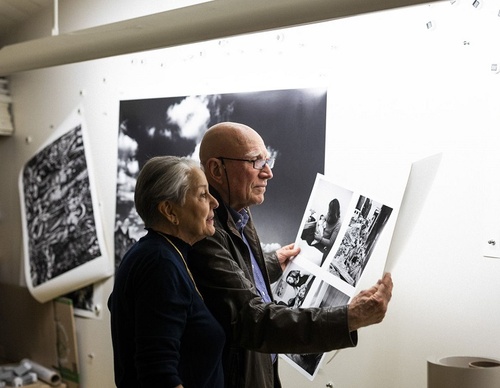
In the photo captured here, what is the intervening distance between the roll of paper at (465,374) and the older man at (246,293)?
1.12 ft

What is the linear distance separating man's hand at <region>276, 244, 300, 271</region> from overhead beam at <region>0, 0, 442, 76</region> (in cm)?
92

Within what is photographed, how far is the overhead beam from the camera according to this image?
225 centimetres

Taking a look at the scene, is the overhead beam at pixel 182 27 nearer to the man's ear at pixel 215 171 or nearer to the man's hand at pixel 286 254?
the man's ear at pixel 215 171

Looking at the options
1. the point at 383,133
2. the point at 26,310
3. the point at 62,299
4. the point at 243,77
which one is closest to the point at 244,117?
the point at 243,77

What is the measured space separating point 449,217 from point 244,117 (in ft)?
3.79

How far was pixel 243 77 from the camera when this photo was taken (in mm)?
3473

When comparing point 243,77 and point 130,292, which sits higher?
point 243,77

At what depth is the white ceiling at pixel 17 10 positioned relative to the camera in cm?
452

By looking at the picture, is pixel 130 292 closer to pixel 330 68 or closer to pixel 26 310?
pixel 330 68

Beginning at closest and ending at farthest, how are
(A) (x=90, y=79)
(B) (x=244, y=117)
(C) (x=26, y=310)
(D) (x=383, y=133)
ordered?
(D) (x=383, y=133), (B) (x=244, y=117), (A) (x=90, y=79), (C) (x=26, y=310)

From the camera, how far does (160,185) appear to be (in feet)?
7.02

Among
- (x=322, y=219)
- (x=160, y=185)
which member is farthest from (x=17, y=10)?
A: (x=160, y=185)

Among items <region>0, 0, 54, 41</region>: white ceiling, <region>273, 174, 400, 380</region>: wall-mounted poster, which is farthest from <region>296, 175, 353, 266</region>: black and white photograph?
<region>0, 0, 54, 41</region>: white ceiling

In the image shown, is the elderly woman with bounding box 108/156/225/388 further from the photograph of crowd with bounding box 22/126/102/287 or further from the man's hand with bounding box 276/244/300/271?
the photograph of crowd with bounding box 22/126/102/287
